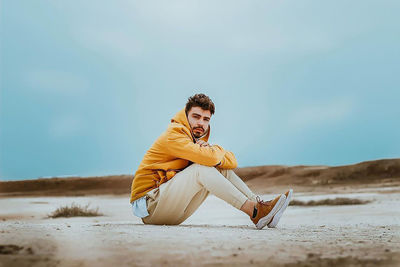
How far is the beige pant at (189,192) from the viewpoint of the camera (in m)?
3.16

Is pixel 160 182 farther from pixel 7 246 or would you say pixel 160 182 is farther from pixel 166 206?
pixel 7 246

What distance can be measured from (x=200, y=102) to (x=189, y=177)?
1.96ft

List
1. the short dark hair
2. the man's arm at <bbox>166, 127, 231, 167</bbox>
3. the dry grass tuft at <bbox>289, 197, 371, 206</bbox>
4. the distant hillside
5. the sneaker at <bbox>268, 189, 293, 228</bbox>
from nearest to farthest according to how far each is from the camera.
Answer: the man's arm at <bbox>166, 127, 231, 167</bbox>, the sneaker at <bbox>268, 189, 293, 228</bbox>, the short dark hair, the dry grass tuft at <bbox>289, 197, 371, 206</bbox>, the distant hillside

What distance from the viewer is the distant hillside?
12.8 m

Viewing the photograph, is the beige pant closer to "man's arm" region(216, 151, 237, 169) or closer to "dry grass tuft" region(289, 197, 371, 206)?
"man's arm" region(216, 151, 237, 169)

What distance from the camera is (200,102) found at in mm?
3375

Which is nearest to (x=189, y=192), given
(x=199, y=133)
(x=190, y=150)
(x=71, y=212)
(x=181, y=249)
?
(x=190, y=150)

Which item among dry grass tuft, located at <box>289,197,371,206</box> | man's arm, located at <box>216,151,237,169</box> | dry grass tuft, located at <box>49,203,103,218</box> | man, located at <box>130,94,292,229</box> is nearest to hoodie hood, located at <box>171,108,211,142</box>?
man, located at <box>130,94,292,229</box>

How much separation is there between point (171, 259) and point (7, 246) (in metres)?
0.88

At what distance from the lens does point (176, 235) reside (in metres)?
2.55

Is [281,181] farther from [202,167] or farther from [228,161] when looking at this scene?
[202,167]

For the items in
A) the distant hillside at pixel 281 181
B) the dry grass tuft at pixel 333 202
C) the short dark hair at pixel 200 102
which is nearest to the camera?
the short dark hair at pixel 200 102

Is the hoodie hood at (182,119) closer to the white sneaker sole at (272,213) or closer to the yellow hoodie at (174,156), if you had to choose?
the yellow hoodie at (174,156)

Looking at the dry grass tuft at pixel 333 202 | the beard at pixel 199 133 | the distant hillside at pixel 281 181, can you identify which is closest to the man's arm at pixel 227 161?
the beard at pixel 199 133
